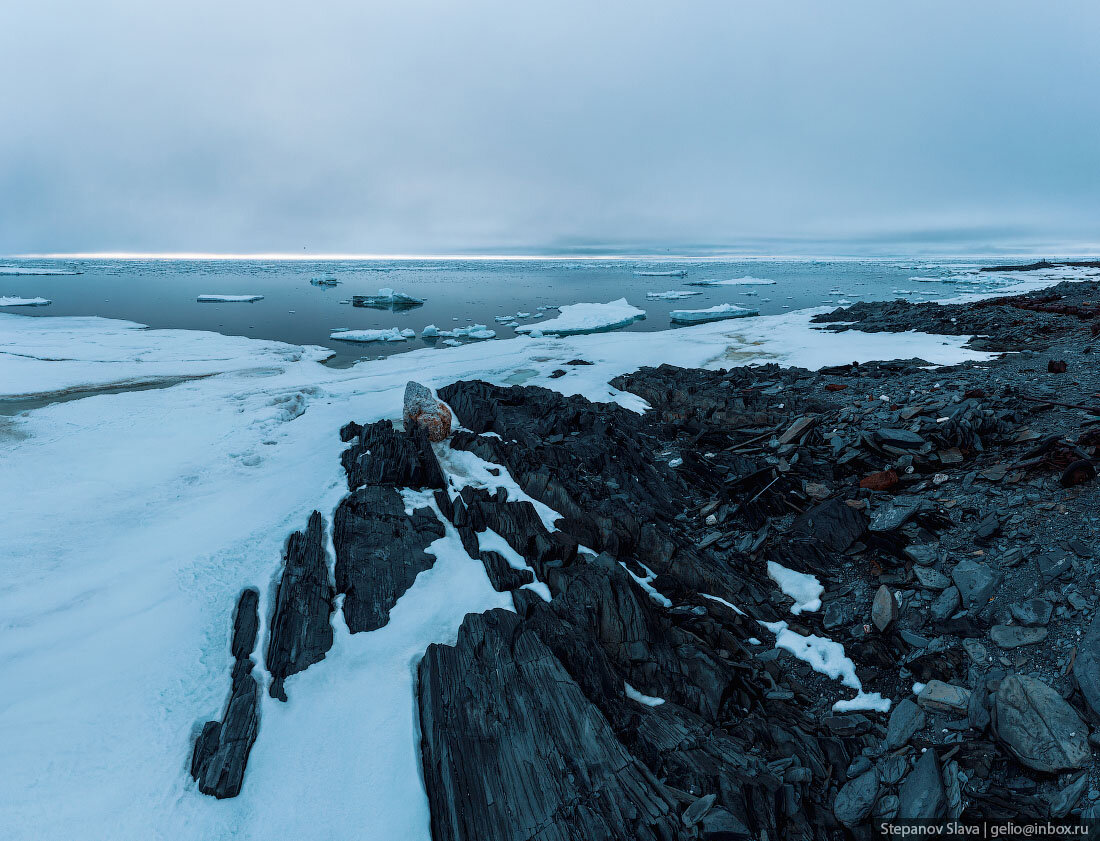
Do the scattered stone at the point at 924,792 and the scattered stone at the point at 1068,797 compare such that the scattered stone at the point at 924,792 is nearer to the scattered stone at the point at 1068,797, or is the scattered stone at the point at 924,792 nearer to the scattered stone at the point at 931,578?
the scattered stone at the point at 1068,797

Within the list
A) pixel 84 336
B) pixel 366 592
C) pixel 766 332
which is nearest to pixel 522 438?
→ pixel 366 592

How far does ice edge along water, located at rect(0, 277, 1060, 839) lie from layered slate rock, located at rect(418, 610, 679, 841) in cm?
37

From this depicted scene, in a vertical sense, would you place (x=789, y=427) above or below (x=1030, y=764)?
above

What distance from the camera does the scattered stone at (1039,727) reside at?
3863 mm

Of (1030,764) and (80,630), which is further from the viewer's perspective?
(80,630)

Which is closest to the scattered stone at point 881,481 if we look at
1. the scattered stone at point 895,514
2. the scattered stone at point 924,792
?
the scattered stone at point 895,514

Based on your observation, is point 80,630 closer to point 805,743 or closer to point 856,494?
point 805,743

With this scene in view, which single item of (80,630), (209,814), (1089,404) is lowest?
(209,814)

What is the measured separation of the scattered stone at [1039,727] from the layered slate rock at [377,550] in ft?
22.2

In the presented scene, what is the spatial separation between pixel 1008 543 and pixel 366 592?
8.80m

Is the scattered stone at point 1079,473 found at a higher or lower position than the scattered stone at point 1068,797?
higher

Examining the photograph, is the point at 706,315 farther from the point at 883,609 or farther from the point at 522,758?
the point at 522,758

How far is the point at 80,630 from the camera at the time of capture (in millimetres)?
6238

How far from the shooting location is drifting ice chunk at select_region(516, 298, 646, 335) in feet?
112
